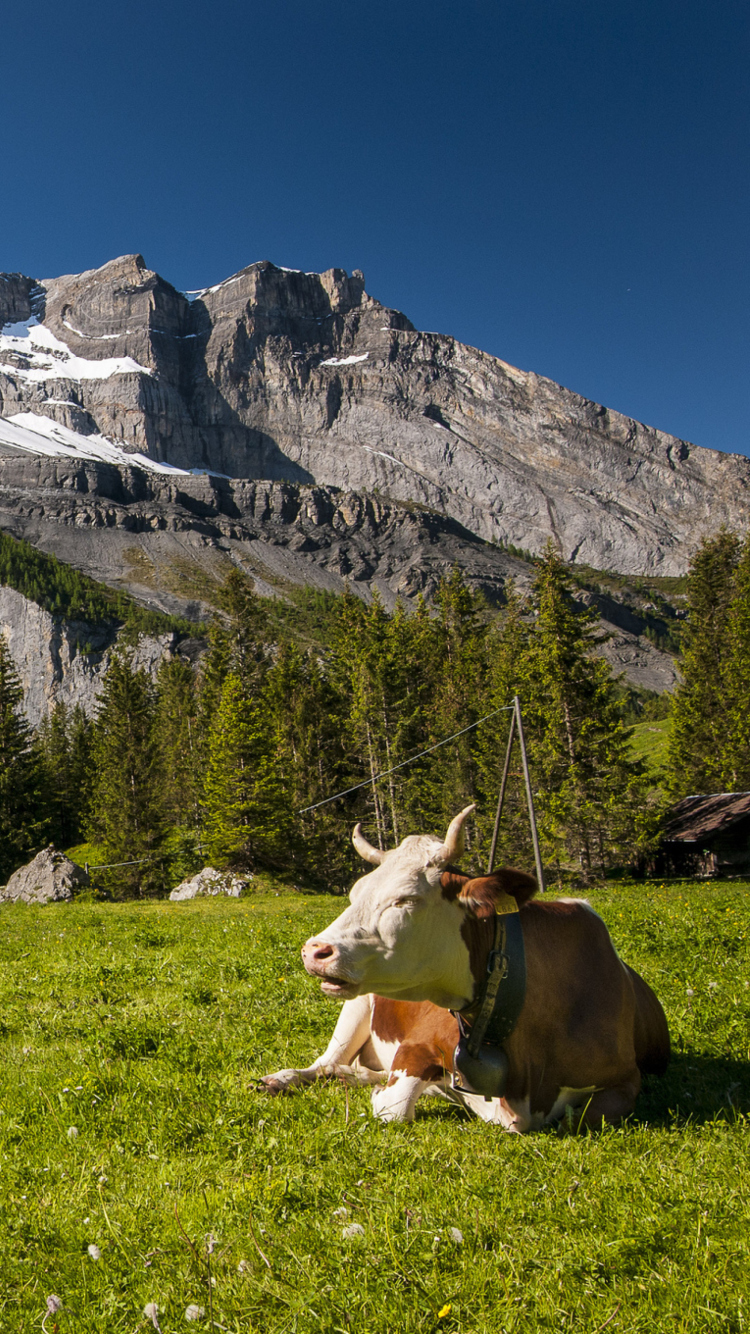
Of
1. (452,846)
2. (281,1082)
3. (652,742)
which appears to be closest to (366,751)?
(281,1082)

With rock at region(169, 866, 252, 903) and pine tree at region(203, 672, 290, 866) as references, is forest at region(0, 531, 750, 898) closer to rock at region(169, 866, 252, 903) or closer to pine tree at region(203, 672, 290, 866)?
pine tree at region(203, 672, 290, 866)

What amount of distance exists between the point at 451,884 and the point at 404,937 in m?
0.46

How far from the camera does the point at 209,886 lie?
30234 millimetres

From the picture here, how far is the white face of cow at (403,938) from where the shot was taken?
12.6ft

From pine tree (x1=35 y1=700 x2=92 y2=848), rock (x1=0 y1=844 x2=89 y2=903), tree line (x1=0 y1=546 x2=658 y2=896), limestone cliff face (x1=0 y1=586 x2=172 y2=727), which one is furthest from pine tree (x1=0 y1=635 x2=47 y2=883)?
limestone cliff face (x1=0 y1=586 x2=172 y2=727)

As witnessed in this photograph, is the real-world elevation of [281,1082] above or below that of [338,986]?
below

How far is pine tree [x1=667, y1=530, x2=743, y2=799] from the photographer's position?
152 feet

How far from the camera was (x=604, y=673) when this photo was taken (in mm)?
35594

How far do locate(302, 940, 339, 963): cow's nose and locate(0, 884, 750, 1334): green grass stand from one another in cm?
110

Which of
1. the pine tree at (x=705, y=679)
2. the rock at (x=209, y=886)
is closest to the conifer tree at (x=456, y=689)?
the pine tree at (x=705, y=679)

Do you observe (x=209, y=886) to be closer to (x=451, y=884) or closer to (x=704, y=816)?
(x=704, y=816)

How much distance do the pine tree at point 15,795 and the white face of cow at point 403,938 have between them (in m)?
45.1

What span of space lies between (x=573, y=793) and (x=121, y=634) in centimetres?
12864

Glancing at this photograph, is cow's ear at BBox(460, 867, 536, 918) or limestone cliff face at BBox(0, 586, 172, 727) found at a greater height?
limestone cliff face at BBox(0, 586, 172, 727)
